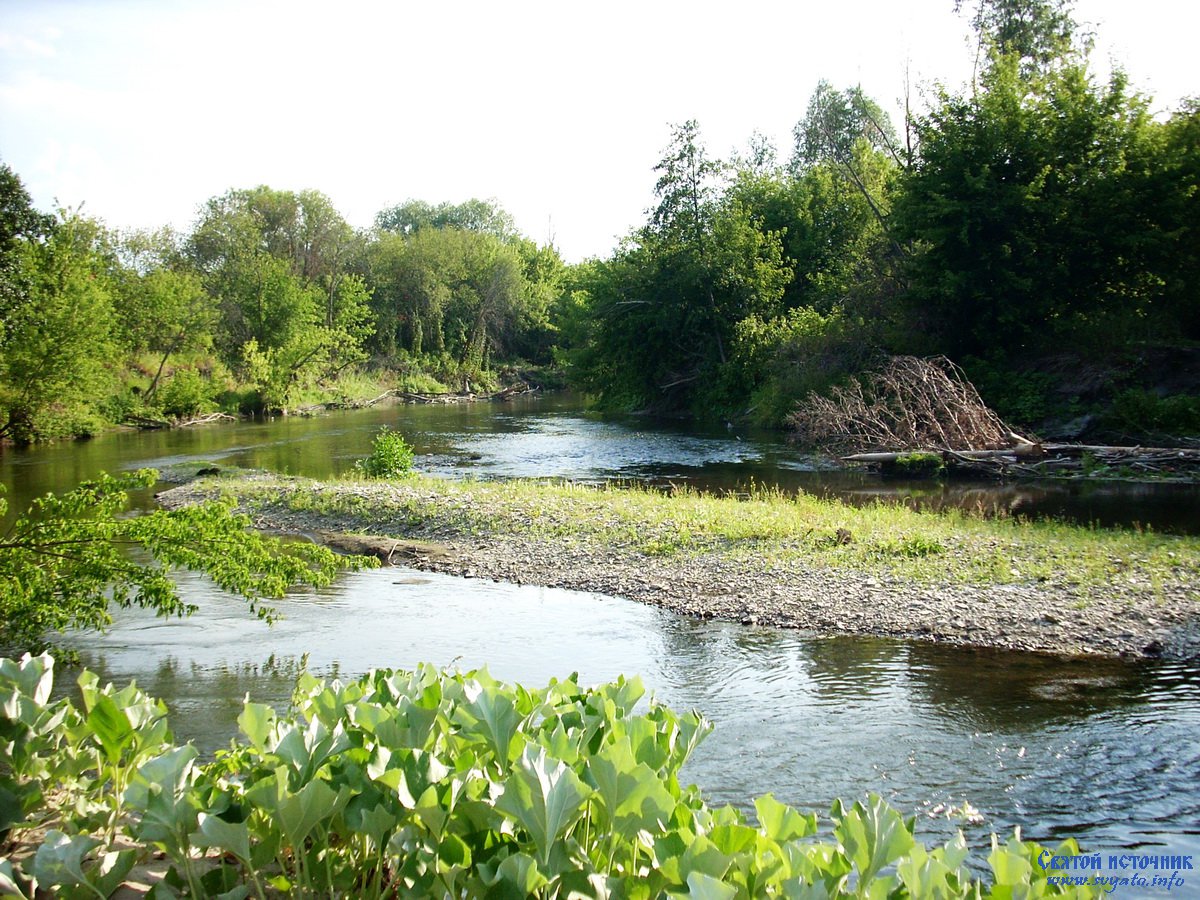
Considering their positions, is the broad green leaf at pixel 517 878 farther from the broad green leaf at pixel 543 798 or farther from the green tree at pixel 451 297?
the green tree at pixel 451 297

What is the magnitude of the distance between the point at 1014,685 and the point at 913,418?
56.1 ft

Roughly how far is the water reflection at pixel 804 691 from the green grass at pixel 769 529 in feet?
10.1

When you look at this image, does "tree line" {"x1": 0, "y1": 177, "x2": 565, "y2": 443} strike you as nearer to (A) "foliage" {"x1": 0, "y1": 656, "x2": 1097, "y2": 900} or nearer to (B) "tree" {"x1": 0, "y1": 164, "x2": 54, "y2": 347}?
(B) "tree" {"x1": 0, "y1": 164, "x2": 54, "y2": 347}

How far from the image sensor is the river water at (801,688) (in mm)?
7352

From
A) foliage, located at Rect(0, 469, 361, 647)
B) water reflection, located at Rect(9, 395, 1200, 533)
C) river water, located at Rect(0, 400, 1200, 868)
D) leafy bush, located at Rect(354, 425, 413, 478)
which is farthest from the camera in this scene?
leafy bush, located at Rect(354, 425, 413, 478)

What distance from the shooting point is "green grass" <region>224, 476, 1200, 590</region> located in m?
13.9

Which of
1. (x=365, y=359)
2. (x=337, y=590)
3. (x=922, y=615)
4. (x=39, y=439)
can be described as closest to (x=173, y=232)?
(x=365, y=359)

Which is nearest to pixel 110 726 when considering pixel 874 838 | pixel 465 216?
pixel 874 838

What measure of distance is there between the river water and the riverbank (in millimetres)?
700

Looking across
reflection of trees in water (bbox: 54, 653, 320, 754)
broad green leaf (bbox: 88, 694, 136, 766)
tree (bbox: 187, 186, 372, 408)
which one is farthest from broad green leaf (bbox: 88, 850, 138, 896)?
tree (bbox: 187, 186, 372, 408)

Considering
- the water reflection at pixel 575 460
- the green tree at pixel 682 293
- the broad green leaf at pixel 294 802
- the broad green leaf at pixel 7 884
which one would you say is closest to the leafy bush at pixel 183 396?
the water reflection at pixel 575 460

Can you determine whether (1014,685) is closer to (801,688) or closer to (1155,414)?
(801,688)

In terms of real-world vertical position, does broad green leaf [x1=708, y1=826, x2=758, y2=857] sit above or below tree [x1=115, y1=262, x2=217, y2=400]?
below

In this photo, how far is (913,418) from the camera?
85.1 ft
